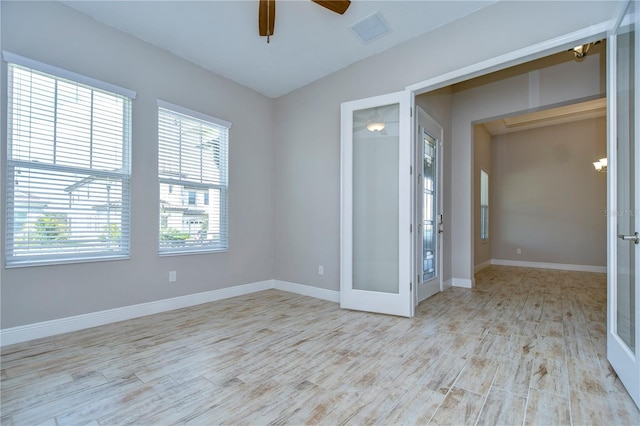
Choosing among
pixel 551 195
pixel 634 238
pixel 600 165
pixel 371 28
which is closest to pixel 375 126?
pixel 371 28

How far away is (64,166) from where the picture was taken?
283cm

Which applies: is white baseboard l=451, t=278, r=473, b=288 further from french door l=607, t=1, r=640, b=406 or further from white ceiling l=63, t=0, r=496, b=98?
white ceiling l=63, t=0, r=496, b=98

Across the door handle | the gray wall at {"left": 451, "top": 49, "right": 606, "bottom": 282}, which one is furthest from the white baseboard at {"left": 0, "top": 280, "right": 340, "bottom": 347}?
the door handle

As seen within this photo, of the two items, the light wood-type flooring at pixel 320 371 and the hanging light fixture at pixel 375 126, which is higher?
the hanging light fixture at pixel 375 126

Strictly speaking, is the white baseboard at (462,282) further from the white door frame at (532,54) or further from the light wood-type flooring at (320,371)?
the white door frame at (532,54)

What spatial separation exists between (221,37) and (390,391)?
3684 millimetres

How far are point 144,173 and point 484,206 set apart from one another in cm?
694

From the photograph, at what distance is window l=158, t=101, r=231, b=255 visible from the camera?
3.57 m

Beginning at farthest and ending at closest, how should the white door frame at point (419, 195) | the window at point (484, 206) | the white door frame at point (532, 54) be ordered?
the window at point (484, 206), the white door frame at point (419, 195), the white door frame at point (532, 54)

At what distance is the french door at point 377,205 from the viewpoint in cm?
340

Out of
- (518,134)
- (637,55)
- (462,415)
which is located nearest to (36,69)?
(462,415)

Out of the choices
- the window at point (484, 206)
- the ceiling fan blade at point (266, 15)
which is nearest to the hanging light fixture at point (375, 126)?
the ceiling fan blade at point (266, 15)

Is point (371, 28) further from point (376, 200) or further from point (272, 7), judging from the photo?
point (376, 200)

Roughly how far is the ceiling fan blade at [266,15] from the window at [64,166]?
1.59 meters
